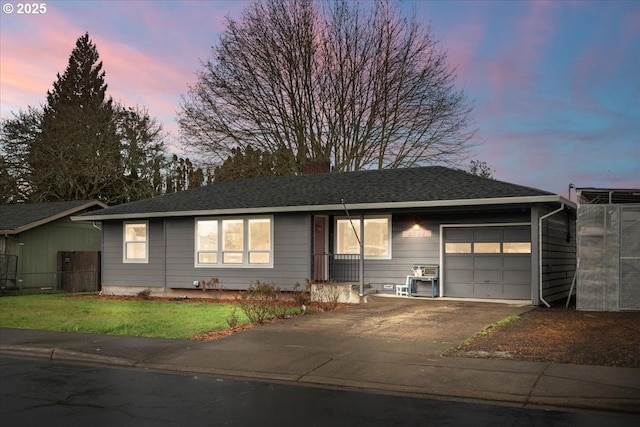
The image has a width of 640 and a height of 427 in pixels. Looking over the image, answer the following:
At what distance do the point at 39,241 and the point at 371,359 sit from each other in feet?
76.9

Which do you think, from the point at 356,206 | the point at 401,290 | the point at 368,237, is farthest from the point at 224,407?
the point at 368,237

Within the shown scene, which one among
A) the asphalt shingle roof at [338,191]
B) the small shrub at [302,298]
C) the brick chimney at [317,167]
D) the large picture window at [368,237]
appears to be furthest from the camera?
the brick chimney at [317,167]

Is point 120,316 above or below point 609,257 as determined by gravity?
below

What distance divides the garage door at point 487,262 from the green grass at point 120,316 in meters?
6.51

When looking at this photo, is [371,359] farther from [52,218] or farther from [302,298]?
[52,218]

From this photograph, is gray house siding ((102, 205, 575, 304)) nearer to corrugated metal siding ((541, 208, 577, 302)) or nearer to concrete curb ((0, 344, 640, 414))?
corrugated metal siding ((541, 208, 577, 302))

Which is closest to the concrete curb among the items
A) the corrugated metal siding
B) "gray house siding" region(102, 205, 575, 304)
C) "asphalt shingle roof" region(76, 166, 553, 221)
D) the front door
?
"gray house siding" region(102, 205, 575, 304)

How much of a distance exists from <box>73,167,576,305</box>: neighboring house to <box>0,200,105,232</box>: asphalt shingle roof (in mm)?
6538

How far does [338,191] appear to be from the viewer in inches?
782

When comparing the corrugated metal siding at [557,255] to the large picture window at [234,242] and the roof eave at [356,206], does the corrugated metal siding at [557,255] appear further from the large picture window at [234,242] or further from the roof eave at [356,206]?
the large picture window at [234,242]

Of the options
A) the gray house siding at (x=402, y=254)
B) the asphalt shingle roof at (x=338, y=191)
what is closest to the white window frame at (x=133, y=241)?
the asphalt shingle roof at (x=338, y=191)

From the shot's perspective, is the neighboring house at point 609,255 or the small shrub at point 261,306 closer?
the small shrub at point 261,306

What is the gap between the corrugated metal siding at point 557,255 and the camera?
1709cm

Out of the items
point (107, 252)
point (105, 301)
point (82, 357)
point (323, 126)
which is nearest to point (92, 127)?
point (323, 126)
